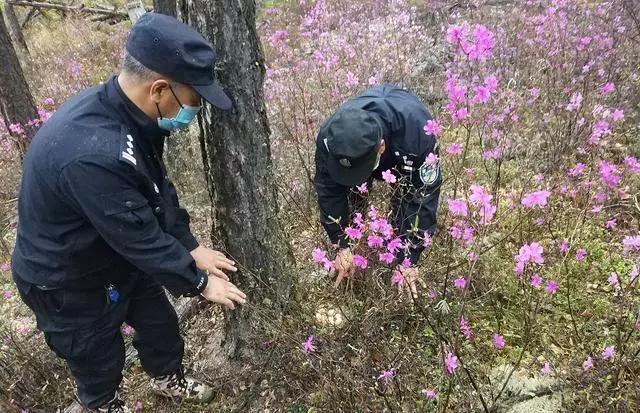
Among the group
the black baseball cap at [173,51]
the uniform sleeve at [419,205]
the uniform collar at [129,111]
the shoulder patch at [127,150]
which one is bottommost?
the uniform sleeve at [419,205]

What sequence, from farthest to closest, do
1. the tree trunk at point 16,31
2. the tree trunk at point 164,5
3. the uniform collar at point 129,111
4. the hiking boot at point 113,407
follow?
the tree trunk at point 16,31 → the tree trunk at point 164,5 → the hiking boot at point 113,407 → the uniform collar at point 129,111

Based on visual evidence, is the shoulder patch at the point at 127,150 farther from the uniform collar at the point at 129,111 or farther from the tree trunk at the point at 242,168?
the tree trunk at the point at 242,168

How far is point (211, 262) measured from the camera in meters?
2.25

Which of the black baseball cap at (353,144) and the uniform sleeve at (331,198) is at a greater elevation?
the black baseball cap at (353,144)

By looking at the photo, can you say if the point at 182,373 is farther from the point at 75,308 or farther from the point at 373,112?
the point at 373,112

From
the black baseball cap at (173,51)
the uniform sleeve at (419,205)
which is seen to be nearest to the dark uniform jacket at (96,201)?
the black baseball cap at (173,51)

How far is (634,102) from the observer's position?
15.5 feet

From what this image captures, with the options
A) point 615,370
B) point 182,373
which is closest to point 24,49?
point 182,373

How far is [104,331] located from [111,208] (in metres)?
0.84

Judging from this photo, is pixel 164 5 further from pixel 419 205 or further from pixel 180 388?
pixel 180 388

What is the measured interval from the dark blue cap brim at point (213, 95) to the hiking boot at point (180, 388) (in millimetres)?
1693

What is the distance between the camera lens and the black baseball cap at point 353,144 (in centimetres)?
235

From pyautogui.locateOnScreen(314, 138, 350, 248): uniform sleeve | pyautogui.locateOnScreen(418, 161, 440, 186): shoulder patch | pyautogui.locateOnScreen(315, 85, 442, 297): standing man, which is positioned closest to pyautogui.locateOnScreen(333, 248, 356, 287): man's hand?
pyautogui.locateOnScreen(315, 85, 442, 297): standing man

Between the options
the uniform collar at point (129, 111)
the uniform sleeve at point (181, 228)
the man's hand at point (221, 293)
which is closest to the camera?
the uniform collar at point (129, 111)
